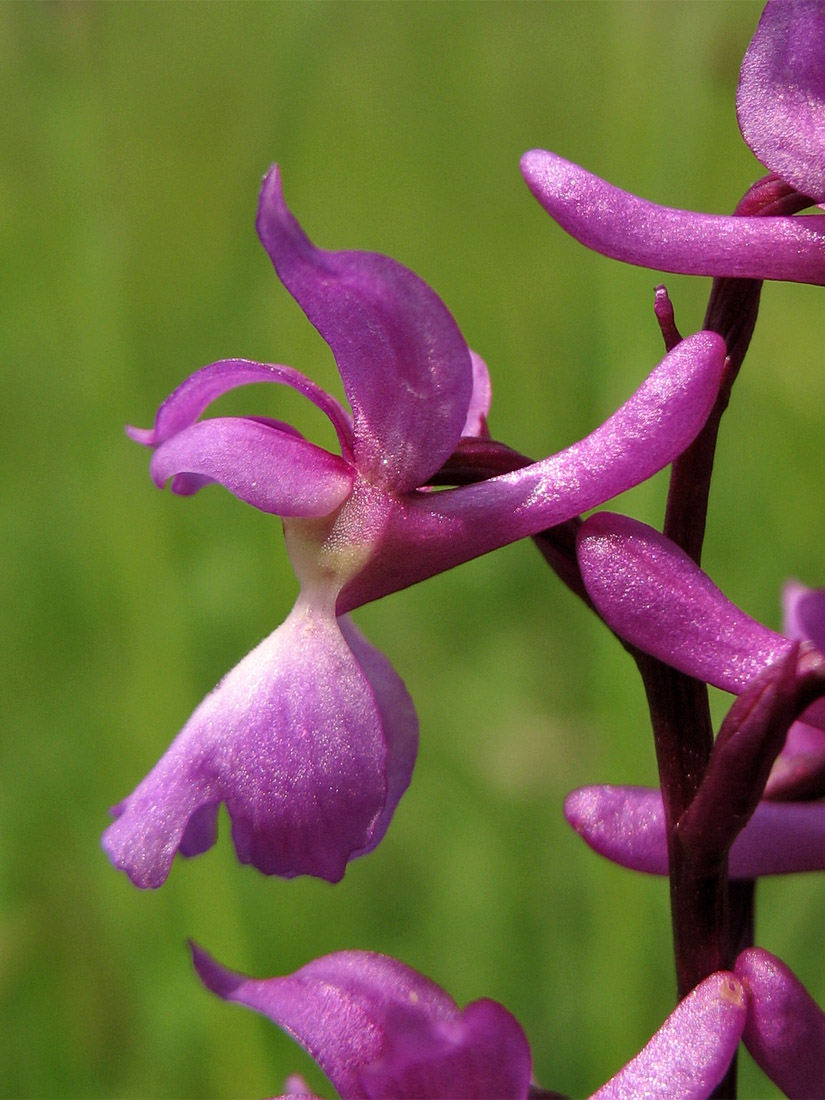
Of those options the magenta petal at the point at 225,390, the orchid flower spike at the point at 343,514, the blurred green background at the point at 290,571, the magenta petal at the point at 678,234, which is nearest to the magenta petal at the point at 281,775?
the orchid flower spike at the point at 343,514

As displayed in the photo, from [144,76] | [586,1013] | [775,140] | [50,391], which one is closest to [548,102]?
[144,76]

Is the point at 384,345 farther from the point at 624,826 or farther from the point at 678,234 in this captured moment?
the point at 624,826

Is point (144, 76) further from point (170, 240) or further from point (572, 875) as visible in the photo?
point (572, 875)

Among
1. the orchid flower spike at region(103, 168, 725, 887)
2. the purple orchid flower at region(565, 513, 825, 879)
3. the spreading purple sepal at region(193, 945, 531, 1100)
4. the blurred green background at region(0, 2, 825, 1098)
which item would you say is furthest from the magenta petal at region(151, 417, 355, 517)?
the blurred green background at region(0, 2, 825, 1098)

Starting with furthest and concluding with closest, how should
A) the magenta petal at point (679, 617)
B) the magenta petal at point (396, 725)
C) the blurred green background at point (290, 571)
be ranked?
the blurred green background at point (290, 571)
the magenta petal at point (396, 725)
the magenta petal at point (679, 617)

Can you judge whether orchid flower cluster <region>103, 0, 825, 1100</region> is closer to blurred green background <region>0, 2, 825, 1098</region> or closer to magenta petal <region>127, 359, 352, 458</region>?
magenta petal <region>127, 359, 352, 458</region>

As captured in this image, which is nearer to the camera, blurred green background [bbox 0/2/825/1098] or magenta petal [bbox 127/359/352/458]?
magenta petal [bbox 127/359/352/458]

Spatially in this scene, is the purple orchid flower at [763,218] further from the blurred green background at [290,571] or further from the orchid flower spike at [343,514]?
the blurred green background at [290,571]
